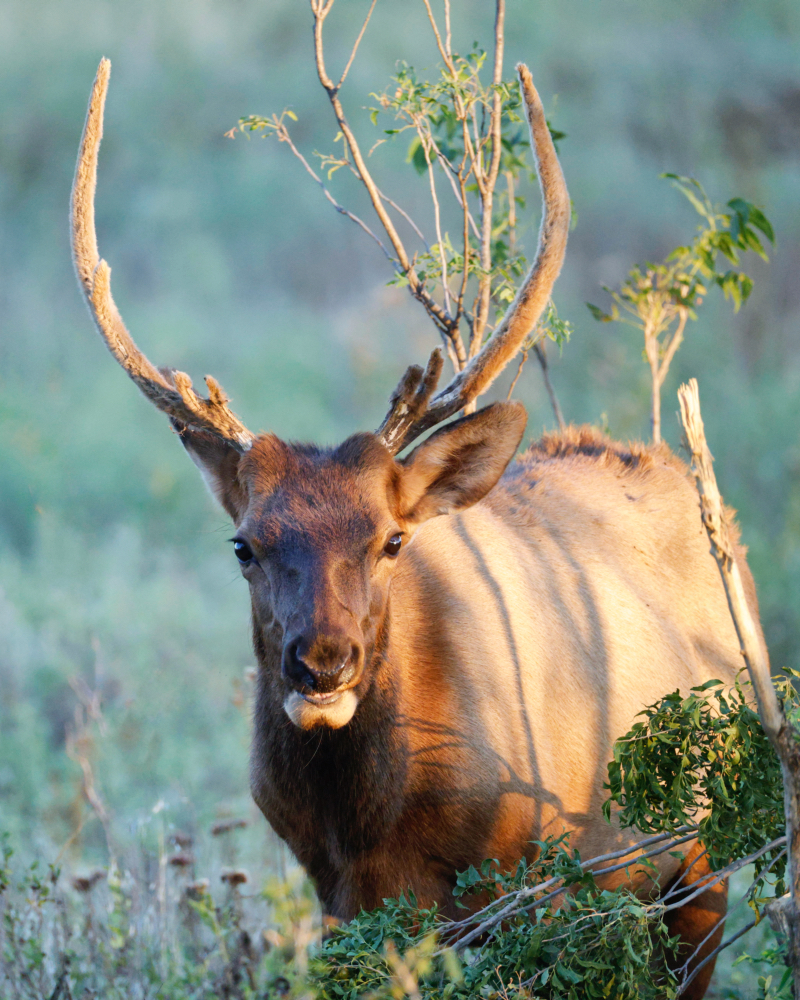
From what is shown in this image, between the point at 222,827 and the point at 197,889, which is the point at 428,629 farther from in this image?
Result: the point at 222,827

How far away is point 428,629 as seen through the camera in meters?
4.08

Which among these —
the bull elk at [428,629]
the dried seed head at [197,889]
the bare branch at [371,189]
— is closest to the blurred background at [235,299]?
the dried seed head at [197,889]

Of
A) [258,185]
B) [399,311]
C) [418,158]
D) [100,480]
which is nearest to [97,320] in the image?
[418,158]

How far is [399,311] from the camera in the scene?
1844cm

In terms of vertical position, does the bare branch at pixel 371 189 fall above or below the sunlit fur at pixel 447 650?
above

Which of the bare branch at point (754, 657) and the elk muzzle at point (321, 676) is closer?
the bare branch at point (754, 657)

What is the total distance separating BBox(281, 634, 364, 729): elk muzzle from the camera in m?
3.12

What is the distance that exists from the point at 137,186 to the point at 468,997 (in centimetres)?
2322

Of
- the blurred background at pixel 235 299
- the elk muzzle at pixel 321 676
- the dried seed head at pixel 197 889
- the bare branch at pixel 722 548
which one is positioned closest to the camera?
the bare branch at pixel 722 548

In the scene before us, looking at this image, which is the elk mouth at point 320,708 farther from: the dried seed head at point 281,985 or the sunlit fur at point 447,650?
the dried seed head at point 281,985

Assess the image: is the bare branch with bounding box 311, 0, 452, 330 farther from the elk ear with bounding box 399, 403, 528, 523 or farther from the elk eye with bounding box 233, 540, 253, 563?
the elk eye with bounding box 233, 540, 253, 563

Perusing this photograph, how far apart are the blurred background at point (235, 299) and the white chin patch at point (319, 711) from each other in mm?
5453

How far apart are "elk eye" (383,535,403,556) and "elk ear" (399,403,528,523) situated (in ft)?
0.73

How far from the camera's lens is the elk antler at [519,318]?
390 cm
